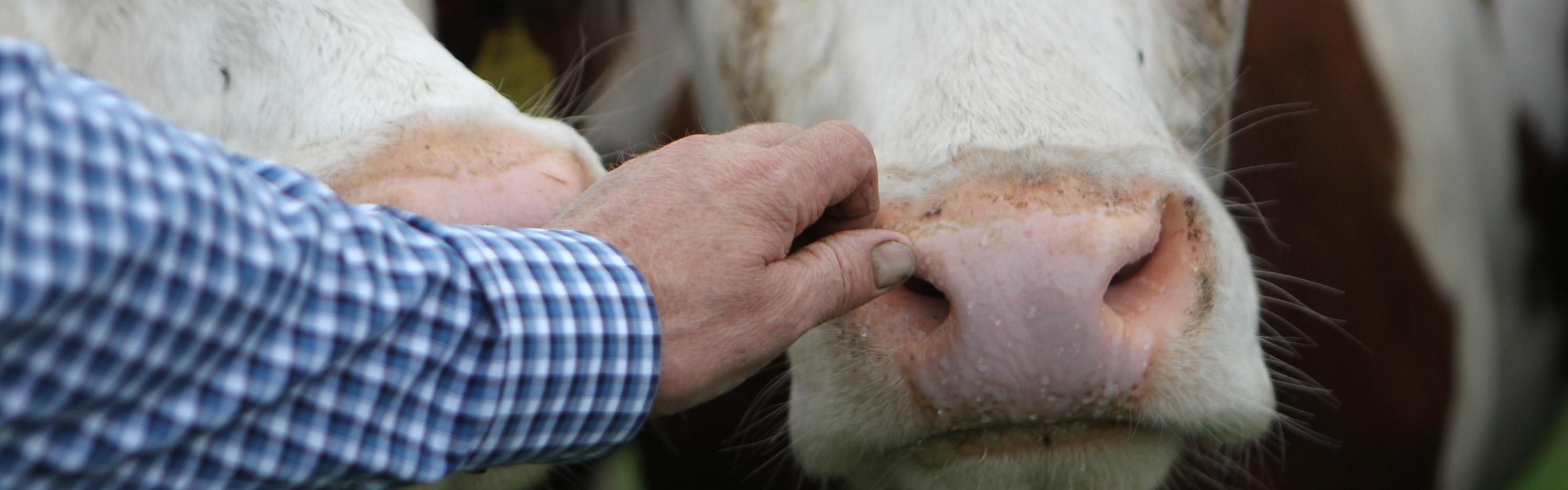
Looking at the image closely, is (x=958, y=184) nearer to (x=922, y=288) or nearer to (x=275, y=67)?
(x=922, y=288)

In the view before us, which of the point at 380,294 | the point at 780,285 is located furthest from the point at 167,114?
A: the point at 780,285

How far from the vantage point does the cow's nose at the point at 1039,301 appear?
92 cm

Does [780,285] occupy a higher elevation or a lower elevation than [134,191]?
lower

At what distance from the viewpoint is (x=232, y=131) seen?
116 centimetres

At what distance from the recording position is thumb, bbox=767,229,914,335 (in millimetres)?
865

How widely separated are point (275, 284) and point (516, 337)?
0.54 feet

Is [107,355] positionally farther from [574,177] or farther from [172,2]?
[172,2]

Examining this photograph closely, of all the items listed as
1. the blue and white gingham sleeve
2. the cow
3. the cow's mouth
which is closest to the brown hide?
the cow

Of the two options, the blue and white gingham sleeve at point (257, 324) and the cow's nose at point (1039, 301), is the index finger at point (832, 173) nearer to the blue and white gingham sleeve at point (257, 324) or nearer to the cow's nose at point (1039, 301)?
the cow's nose at point (1039, 301)

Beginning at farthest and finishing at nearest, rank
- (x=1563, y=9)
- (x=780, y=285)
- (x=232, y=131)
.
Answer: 1. (x=1563, y=9)
2. (x=232, y=131)
3. (x=780, y=285)

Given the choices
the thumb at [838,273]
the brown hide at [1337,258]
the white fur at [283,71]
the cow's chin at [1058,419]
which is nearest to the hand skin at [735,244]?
the thumb at [838,273]

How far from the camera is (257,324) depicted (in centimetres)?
66

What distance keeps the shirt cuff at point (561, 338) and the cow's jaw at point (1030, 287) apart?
256 mm

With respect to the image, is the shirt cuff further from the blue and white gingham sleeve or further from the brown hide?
the brown hide
